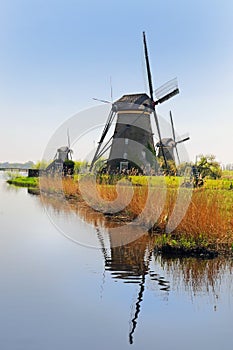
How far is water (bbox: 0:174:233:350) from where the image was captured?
361 cm

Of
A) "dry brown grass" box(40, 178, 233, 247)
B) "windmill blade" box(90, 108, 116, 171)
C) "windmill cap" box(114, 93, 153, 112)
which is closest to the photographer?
"dry brown grass" box(40, 178, 233, 247)

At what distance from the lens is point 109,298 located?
15.2 feet

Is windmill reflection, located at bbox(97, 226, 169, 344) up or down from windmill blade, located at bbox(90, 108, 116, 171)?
down

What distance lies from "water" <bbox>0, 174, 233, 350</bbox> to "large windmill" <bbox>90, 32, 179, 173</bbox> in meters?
15.7

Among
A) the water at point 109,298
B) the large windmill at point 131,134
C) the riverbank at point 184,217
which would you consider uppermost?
the large windmill at point 131,134

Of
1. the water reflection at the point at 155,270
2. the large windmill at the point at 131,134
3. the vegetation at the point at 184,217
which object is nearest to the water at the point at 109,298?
the water reflection at the point at 155,270

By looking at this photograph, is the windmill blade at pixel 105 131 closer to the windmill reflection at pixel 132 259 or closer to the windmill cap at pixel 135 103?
the windmill cap at pixel 135 103

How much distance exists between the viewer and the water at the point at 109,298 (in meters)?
3.61

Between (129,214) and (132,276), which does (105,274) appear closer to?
(132,276)

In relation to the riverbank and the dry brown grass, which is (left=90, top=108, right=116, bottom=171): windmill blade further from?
the riverbank

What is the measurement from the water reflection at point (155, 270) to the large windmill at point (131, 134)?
49.8 feet

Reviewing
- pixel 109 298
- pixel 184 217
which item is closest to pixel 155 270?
pixel 109 298

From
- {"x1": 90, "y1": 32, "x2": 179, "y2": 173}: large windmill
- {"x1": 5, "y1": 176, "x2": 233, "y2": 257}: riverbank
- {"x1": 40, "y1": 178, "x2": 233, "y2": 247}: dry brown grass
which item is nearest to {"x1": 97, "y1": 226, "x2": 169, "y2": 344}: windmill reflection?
{"x1": 5, "y1": 176, "x2": 233, "y2": 257}: riverbank

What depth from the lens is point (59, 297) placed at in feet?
15.2
